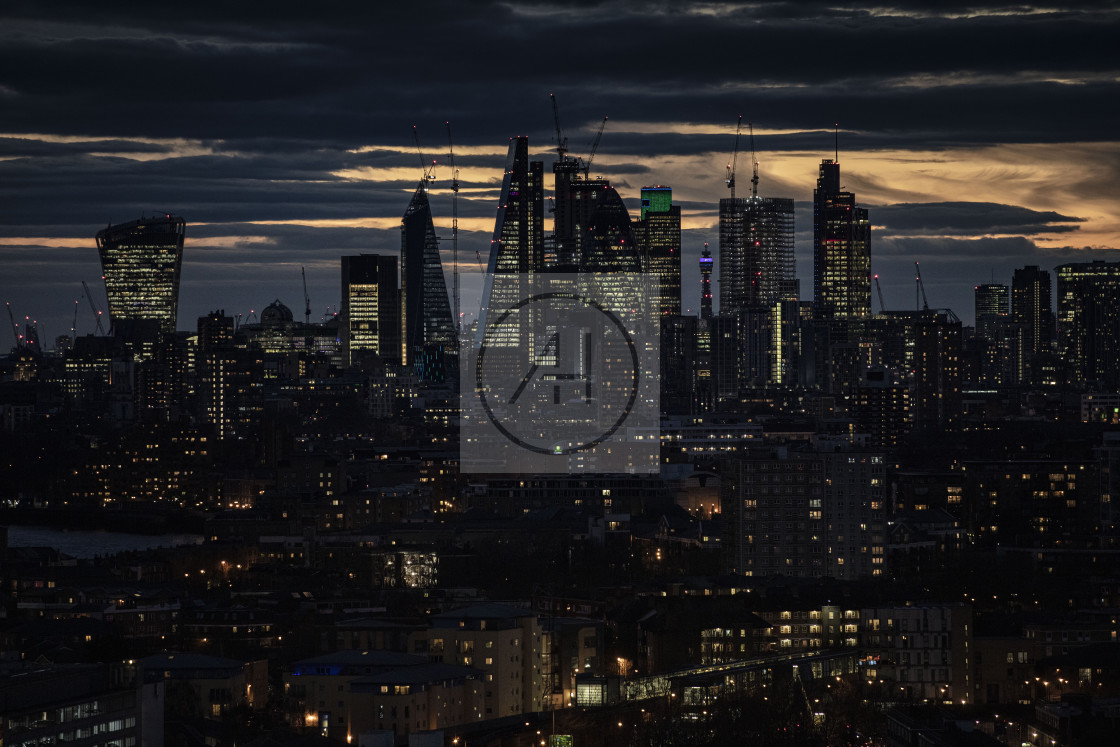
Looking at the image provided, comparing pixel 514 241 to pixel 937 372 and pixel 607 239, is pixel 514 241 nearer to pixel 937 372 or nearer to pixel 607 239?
pixel 607 239

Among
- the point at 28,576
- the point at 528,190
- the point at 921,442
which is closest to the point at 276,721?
the point at 28,576

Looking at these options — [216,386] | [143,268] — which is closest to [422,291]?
[143,268]

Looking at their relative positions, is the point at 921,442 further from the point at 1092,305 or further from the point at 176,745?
the point at 176,745

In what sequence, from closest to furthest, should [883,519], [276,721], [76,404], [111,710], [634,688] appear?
[111,710] < [276,721] < [634,688] < [883,519] < [76,404]

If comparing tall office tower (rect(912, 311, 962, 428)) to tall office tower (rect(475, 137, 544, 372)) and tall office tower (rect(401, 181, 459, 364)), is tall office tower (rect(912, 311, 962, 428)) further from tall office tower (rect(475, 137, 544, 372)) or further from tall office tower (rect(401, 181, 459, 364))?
tall office tower (rect(401, 181, 459, 364))

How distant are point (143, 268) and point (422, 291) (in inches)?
588

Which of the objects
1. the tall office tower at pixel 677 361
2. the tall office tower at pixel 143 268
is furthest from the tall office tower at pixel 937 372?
the tall office tower at pixel 143 268

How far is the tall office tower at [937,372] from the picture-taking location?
95.6 meters

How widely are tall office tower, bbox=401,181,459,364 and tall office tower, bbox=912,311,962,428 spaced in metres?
27.0

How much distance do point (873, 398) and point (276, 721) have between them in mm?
56694

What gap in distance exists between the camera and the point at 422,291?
123 metres

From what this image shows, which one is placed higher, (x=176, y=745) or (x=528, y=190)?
(x=528, y=190)

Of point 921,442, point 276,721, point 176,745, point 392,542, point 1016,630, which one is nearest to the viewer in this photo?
point 176,745

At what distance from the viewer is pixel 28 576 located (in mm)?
39969
